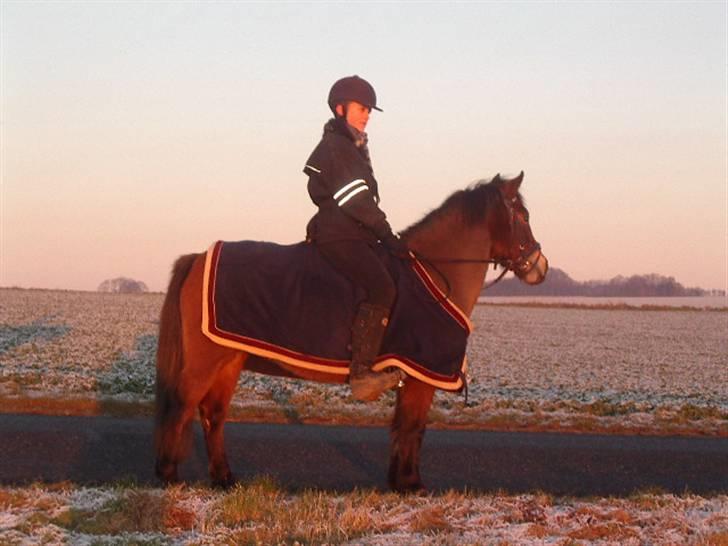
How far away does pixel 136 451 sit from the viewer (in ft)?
32.2

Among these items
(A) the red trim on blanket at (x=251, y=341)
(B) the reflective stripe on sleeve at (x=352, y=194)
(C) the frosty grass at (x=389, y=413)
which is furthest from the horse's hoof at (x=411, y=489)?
(B) the reflective stripe on sleeve at (x=352, y=194)

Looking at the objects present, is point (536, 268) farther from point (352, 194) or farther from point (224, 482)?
point (224, 482)

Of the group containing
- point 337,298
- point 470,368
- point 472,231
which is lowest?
point 470,368

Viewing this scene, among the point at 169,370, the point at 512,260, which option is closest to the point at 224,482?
the point at 169,370

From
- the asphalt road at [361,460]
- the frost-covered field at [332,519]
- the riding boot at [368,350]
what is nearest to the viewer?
the frost-covered field at [332,519]

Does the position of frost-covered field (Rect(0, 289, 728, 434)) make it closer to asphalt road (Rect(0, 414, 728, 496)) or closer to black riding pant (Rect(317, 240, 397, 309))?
asphalt road (Rect(0, 414, 728, 496))

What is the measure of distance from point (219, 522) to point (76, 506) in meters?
1.10

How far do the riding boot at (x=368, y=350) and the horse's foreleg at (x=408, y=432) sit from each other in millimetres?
278

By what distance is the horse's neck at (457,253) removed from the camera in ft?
26.8

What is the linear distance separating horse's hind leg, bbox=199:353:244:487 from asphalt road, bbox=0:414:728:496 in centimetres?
57

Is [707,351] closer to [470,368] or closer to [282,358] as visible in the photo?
[470,368]

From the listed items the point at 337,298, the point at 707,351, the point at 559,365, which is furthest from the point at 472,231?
the point at 707,351

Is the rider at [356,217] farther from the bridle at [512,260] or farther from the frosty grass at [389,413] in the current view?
the frosty grass at [389,413]

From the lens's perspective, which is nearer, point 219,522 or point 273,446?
point 219,522
